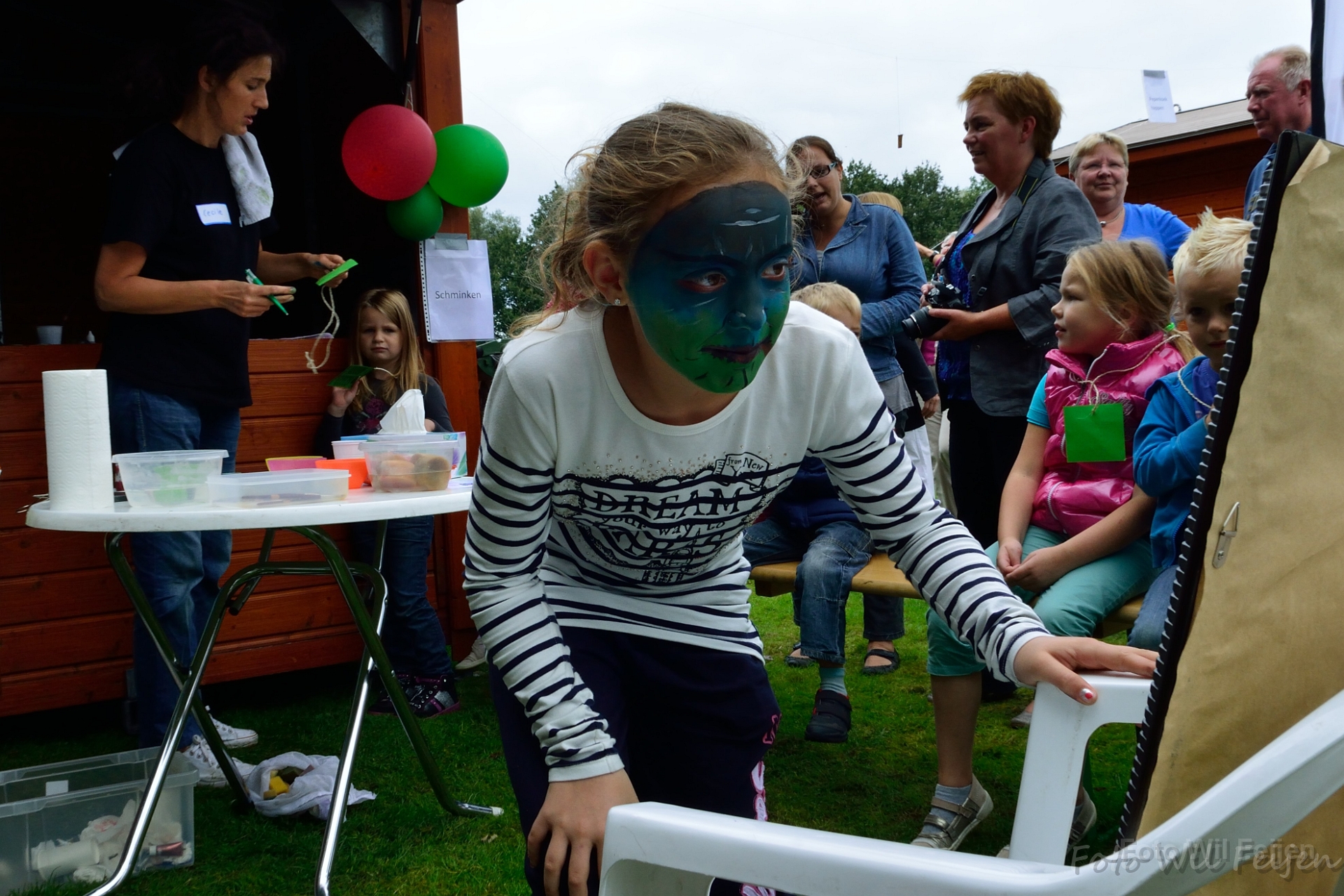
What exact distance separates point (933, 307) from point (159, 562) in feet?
7.21

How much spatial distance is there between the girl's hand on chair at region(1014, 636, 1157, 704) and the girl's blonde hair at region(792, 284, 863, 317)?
1784mm

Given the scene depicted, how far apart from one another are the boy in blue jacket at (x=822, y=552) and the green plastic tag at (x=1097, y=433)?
61 centimetres

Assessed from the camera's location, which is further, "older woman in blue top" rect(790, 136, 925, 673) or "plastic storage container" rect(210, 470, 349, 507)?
"older woman in blue top" rect(790, 136, 925, 673)

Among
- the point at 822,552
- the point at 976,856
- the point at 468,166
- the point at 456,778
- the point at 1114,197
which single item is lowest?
the point at 456,778

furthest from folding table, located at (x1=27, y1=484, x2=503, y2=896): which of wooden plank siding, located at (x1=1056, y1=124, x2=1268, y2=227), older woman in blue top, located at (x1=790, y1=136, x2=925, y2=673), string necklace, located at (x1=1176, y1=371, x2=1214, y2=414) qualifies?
wooden plank siding, located at (x1=1056, y1=124, x2=1268, y2=227)

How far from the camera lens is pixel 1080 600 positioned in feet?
6.82

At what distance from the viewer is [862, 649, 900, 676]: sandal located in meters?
3.48

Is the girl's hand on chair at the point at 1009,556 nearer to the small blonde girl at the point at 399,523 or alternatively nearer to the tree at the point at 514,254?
the tree at the point at 514,254

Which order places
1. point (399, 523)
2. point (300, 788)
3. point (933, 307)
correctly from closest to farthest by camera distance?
point (300, 788), point (933, 307), point (399, 523)

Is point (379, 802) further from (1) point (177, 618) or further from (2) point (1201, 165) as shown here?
(2) point (1201, 165)

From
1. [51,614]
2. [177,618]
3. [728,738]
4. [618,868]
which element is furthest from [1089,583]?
[51,614]

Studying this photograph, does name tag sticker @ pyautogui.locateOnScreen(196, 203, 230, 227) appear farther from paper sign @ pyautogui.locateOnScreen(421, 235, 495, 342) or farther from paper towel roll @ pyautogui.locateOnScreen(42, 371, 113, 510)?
paper sign @ pyautogui.locateOnScreen(421, 235, 495, 342)

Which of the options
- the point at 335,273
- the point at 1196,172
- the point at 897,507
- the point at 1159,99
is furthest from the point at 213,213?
the point at 1196,172

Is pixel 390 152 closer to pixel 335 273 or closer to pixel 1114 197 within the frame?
pixel 335 273
